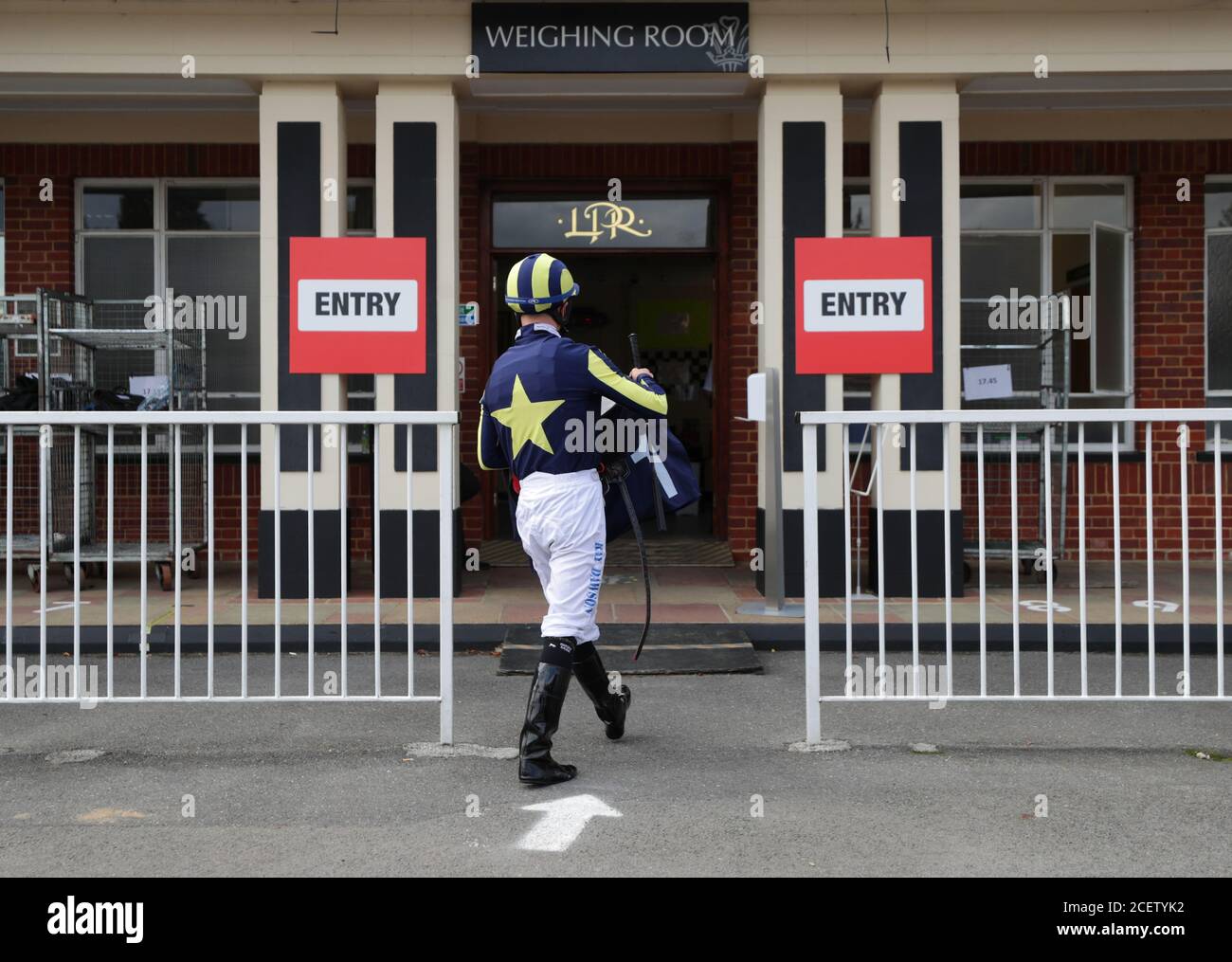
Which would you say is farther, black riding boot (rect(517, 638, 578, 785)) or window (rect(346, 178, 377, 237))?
window (rect(346, 178, 377, 237))

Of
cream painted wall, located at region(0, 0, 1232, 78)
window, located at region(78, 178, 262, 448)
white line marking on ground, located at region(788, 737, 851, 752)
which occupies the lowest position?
white line marking on ground, located at region(788, 737, 851, 752)

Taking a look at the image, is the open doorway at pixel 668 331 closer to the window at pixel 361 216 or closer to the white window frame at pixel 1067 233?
the window at pixel 361 216

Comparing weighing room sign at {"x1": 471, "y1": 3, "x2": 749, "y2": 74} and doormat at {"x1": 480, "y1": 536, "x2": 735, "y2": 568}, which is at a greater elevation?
weighing room sign at {"x1": 471, "y1": 3, "x2": 749, "y2": 74}

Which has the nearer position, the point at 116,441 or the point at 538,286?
the point at 538,286

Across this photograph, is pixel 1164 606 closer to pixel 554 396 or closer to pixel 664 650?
pixel 664 650

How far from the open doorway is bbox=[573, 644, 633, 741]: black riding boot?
6.23 meters

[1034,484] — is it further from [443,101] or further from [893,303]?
[443,101]

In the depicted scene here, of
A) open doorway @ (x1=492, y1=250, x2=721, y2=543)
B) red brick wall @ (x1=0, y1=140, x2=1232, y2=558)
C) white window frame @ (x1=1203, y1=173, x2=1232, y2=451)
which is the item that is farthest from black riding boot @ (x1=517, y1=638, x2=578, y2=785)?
white window frame @ (x1=1203, y1=173, x2=1232, y2=451)

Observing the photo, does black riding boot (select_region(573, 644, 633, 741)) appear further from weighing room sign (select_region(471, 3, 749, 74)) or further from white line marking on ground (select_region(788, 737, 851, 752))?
weighing room sign (select_region(471, 3, 749, 74))

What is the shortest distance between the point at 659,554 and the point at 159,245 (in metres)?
5.10

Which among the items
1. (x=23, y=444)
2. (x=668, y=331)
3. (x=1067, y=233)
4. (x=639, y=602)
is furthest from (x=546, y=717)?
(x=668, y=331)

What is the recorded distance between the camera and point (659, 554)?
11.2m

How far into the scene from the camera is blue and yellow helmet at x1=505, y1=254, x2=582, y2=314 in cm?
493

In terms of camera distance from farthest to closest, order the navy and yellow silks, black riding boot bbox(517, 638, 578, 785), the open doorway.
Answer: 1. the open doorway
2. the navy and yellow silks
3. black riding boot bbox(517, 638, 578, 785)
